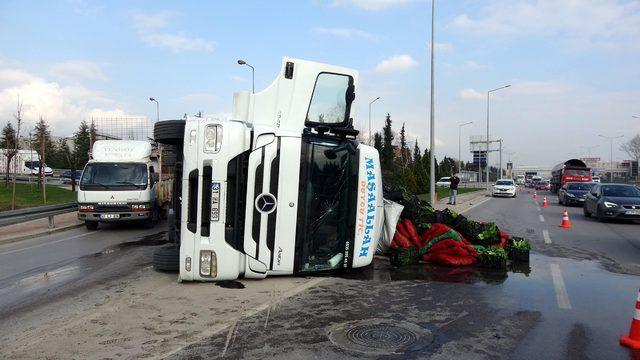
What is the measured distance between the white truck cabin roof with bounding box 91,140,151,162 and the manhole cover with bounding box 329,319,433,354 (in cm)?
1134

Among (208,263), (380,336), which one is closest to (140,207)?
(208,263)

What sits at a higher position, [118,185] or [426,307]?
[118,185]

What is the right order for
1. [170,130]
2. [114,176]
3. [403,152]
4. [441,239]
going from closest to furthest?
1. [170,130]
2. [441,239]
3. [114,176]
4. [403,152]

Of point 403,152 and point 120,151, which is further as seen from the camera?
point 403,152

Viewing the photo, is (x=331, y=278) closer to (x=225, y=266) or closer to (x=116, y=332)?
(x=225, y=266)

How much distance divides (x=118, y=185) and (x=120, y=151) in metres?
1.36

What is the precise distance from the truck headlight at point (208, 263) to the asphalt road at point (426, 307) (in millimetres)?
1257

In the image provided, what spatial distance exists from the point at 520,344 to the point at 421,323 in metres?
1.04

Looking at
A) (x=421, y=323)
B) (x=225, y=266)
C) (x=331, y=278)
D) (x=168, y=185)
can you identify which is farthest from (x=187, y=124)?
(x=168, y=185)

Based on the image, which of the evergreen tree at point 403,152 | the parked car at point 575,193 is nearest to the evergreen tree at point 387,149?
the evergreen tree at point 403,152

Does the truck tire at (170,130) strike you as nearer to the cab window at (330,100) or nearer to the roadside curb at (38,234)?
the cab window at (330,100)

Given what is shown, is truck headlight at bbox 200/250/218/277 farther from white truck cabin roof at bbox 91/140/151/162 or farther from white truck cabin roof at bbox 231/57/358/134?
white truck cabin roof at bbox 91/140/151/162

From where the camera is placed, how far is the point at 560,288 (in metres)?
6.60

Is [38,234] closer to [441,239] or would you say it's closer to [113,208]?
[113,208]
